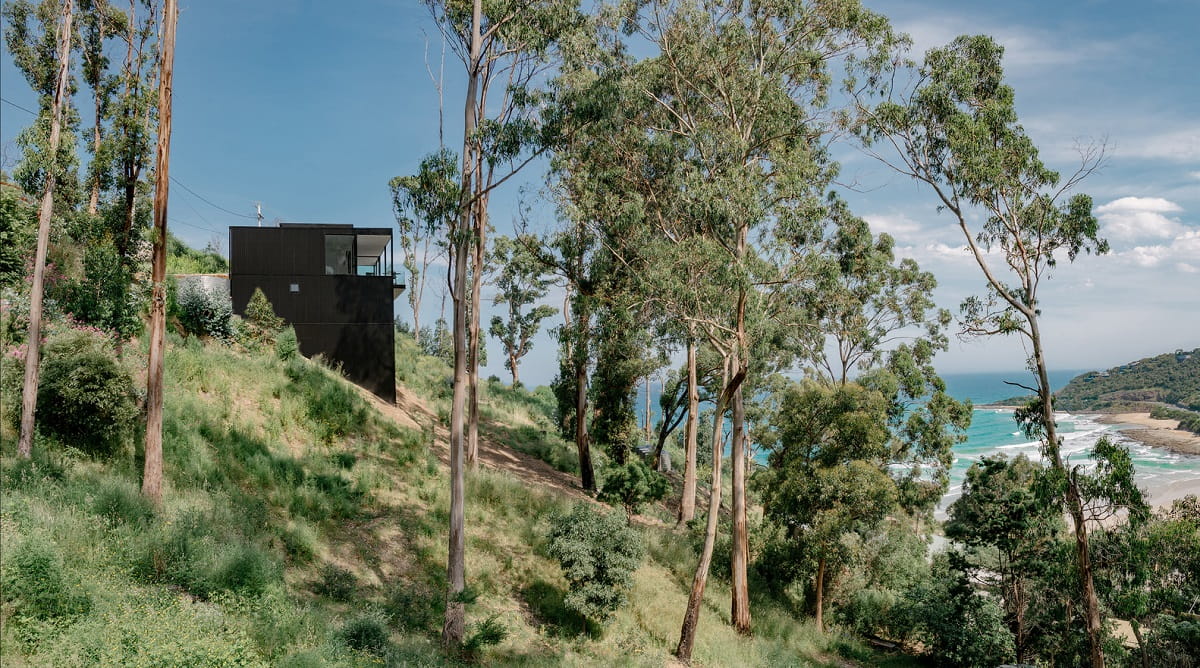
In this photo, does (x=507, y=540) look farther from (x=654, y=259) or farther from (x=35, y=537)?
(x=35, y=537)

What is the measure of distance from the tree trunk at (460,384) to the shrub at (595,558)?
2329 millimetres

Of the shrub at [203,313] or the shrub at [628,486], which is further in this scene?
the shrub at [628,486]

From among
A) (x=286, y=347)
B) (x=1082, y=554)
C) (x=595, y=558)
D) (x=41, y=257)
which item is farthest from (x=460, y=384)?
(x=1082, y=554)

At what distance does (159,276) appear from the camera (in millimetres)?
11711

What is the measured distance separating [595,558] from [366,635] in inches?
220

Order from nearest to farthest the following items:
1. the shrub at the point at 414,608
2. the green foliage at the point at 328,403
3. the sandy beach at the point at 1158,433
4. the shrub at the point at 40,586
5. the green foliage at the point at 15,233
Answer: the shrub at the point at 40,586
the shrub at the point at 414,608
the green foliage at the point at 15,233
the green foliage at the point at 328,403
the sandy beach at the point at 1158,433

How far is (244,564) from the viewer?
984cm

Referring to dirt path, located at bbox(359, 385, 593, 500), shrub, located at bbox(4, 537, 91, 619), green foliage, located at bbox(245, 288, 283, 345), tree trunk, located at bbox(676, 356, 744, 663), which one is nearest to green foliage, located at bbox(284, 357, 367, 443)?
dirt path, located at bbox(359, 385, 593, 500)

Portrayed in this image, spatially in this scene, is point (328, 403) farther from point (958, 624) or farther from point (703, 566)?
point (958, 624)

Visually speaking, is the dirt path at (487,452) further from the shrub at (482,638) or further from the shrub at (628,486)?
the shrub at (482,638)

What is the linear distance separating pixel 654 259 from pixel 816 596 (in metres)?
12.0

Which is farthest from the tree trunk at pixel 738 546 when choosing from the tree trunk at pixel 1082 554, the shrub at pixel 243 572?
the shrub at pixel 243 572

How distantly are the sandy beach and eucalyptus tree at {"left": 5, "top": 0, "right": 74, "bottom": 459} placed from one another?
100166mm

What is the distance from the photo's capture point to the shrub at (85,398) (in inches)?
481
